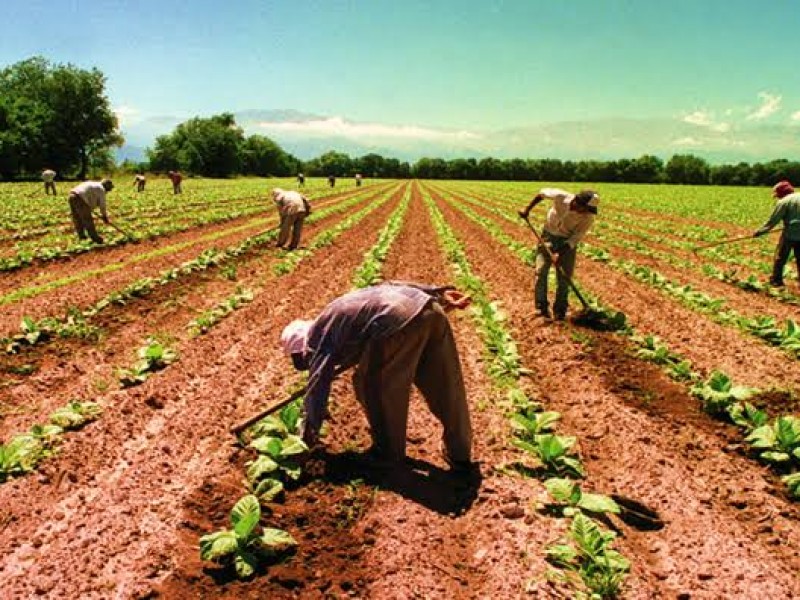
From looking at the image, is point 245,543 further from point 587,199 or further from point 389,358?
point 587,199

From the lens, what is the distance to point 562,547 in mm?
3779

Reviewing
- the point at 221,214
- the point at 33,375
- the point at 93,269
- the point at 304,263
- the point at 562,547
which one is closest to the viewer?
the point at 562,547

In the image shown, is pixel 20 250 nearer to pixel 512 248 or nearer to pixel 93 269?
pixel 93 269

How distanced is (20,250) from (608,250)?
54.0 ft

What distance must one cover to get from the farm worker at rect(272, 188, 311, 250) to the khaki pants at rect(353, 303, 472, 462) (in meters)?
10.5

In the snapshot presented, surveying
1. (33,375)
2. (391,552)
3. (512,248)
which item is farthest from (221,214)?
(391,552)

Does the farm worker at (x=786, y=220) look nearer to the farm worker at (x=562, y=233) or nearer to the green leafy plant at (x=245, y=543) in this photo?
the farm worker at (x=562, y=233)

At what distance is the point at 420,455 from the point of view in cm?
525

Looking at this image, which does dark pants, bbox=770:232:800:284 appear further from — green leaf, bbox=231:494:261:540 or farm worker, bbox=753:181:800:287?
green leaf, bbox=231:494:261:540

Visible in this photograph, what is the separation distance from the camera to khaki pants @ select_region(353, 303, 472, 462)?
4199 mm

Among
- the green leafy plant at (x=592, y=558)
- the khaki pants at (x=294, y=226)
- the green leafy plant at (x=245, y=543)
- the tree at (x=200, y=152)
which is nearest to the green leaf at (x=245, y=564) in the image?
the green leafy plant at (x=245, y=543)

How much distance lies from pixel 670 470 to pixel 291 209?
11.7m

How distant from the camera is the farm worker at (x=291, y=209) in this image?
573 inches

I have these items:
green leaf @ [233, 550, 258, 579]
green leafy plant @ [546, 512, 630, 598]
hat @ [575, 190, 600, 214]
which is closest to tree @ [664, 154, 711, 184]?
hat @ [575, 190, 600, 214]
